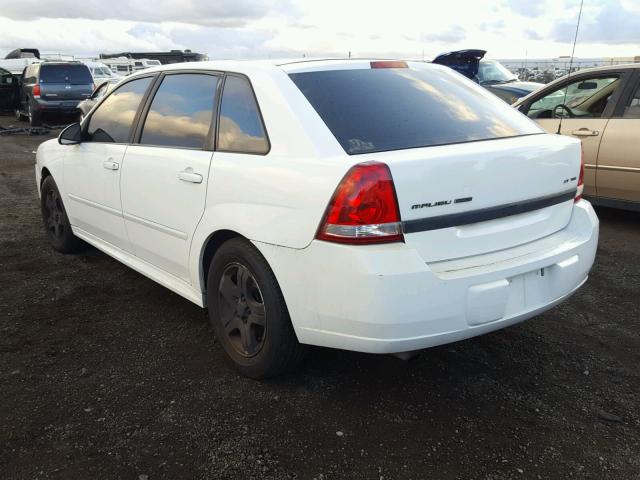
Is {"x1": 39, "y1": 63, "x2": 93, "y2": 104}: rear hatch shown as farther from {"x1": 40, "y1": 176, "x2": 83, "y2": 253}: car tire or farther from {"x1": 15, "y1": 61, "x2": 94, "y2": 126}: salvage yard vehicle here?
{"x1": 40, "y1": 176, "x2": 83, "y2": 253}: car tire

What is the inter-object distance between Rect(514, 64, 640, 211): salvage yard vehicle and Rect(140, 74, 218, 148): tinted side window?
3469 millimetres

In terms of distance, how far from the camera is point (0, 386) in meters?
3.01

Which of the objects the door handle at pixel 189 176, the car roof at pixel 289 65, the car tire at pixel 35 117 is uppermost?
the car roof at pixel 289 65

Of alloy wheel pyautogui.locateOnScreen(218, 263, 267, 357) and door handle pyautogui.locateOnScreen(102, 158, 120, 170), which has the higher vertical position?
door handle pyautogui.locateOnScreen(102, 158, 120, 170)

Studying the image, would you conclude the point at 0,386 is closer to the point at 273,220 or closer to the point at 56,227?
the point at 273,220

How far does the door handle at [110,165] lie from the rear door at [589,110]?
4.06 metres

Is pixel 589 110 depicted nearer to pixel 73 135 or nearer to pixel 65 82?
pixel 73 135

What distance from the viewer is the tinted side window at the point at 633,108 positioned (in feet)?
18.3

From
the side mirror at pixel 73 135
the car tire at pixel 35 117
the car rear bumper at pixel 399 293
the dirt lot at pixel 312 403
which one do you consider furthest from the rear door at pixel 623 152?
the car tire at pixel 35 117

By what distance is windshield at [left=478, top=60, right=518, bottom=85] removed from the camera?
13.3m

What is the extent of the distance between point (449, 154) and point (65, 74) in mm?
15779

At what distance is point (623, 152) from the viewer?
558cm

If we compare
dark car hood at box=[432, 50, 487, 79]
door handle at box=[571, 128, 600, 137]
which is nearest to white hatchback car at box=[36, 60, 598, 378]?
door handle at box=[571, 128, 600, 137]

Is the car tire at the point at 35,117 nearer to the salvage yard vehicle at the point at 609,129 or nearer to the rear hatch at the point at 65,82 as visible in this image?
the rear hatch at the point at 65,82
